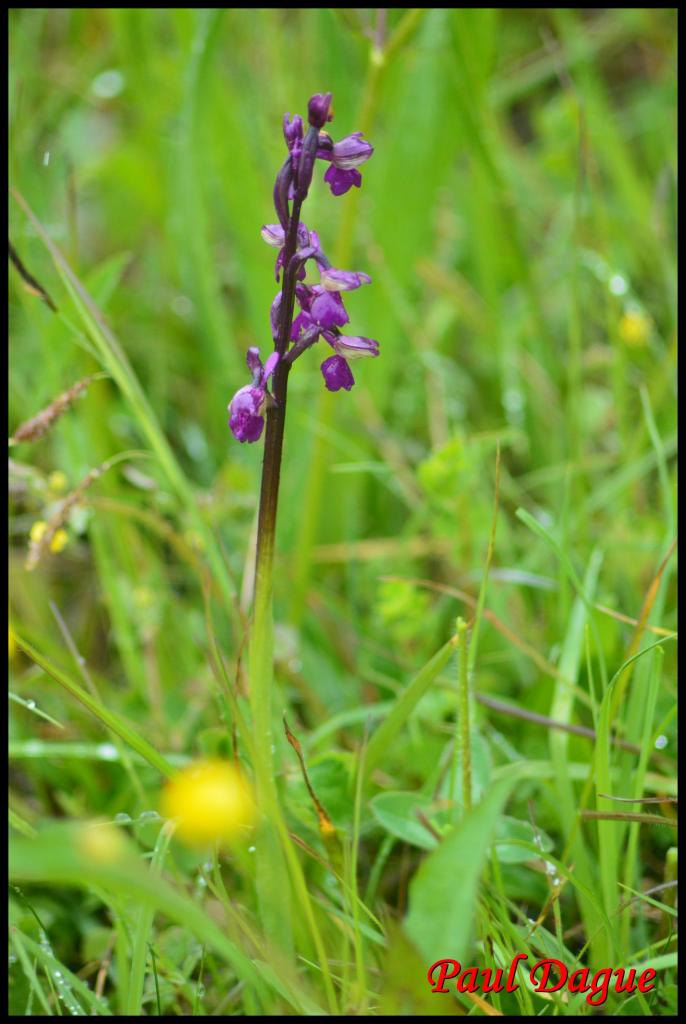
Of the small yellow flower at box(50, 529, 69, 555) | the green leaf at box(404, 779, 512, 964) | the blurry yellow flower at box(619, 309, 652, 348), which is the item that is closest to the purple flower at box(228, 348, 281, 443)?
the green leaf at box(404, 779, 512, 964)

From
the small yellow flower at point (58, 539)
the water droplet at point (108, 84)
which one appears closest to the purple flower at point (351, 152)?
the small yellow flower at point (58, 539)

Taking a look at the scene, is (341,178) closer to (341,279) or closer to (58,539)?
(341,279)

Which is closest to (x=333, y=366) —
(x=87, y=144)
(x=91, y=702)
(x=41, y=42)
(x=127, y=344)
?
(x=91, y=702)

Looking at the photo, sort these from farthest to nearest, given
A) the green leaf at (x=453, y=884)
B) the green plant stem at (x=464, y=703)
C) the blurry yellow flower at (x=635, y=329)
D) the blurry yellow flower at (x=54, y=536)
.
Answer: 1. the blurry yellow flower at (x=635, y=329)
2. the blurry yellow flower at (x=54, y=536)
3. the green plant stem at (x=464, y=703)
4. the green leaf at (x=453, y=884)

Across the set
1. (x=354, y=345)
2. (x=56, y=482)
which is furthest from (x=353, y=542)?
(x=354, y=345)

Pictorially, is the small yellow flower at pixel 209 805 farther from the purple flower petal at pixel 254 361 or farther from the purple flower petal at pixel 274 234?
the purple flower petal at pixel 274 234

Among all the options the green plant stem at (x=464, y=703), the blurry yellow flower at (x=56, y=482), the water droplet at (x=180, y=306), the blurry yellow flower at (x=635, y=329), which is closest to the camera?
the green plant stem at (x=464, y=703)
